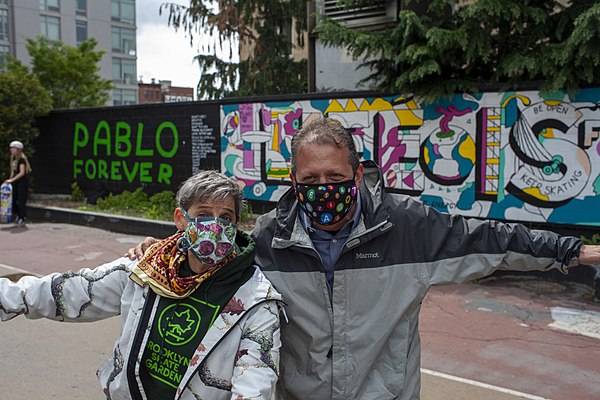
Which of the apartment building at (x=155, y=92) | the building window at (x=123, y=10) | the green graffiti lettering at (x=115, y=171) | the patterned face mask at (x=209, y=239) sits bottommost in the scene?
the green graffiti lettering at (x=115, y=171)

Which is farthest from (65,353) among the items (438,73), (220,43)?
(220,43)

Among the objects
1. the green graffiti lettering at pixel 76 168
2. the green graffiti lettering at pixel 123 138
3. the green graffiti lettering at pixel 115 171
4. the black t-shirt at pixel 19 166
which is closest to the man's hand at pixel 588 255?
the black t-shirt at pixel 19 166

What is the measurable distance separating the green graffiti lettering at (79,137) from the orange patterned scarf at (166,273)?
14565 mm

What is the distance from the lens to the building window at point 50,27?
2057 inches

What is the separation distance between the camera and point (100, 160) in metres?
15.5

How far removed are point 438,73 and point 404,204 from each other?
680cm

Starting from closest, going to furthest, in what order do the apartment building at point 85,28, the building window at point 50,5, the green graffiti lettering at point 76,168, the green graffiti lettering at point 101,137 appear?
the green graffiti lettering at point 101,137
the green graffiti lettering at point 76,168
the apartment building at point 85,28
the building window at point 50,5

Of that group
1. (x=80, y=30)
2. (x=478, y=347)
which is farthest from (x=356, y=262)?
(x=80, y=30)

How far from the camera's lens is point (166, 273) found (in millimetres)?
2188

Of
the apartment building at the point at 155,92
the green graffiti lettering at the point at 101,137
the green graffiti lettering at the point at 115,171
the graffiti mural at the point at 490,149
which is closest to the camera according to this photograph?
the graffiti mural at the point at 490,149

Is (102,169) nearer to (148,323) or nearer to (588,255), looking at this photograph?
(148,323)

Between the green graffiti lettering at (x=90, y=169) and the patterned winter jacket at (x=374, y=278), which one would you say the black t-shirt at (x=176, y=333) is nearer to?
the patterned winter jacket at (x=374, y=278)

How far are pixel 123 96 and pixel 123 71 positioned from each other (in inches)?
98.8

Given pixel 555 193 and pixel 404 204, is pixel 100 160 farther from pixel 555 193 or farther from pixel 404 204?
pixel 404 204
